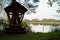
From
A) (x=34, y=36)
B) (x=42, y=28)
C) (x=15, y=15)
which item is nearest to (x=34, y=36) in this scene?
(x=34, y=36)

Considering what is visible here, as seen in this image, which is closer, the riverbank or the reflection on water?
the riverbank

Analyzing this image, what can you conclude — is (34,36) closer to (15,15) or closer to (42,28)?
(42,28)

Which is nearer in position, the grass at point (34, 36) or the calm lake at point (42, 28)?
the grass at point (34, 36)

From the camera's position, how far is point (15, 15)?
5.91 metres

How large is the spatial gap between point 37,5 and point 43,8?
0.57ft

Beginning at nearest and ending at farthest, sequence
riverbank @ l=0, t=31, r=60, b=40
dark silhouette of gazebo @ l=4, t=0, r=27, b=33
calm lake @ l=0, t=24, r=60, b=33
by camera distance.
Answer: riverbank @ l=0, t=31, r=60, b=40 < dark silhouette of gazebo @ l=4, t=0, r=27, b=33 < calm lake @ l=0, t=24, r=60, b=33

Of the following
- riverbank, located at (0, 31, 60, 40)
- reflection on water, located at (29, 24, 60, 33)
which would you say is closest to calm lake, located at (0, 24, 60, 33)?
reflection on water, located at (29, 24, 60, 33)

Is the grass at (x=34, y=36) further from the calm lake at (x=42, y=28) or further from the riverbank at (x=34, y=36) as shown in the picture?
the calm lake at (x=42, y=28)

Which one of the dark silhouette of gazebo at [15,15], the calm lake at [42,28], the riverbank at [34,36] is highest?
the dark silhouette of gazebo at [15,15]

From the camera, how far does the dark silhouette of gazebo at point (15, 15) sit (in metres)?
5.86

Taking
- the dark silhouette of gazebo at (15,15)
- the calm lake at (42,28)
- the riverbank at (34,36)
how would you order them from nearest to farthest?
the riverbank at (34,36), the dark silhouette of gazebo at (15,15), the calm lake at (42,28)

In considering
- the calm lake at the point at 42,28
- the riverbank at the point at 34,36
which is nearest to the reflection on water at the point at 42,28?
the calm lake at the point at 42,28

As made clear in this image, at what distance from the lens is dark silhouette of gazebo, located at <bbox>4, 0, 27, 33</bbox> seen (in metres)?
5.86

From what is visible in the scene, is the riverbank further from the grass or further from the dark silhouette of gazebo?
the dark silhouette of gazebo
